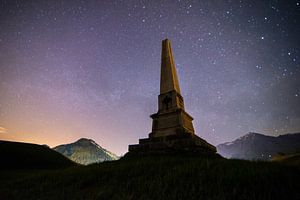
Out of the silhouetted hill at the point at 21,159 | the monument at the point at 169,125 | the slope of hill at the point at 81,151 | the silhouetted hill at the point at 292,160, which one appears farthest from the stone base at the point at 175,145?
the slope of hill at the point at 81,151

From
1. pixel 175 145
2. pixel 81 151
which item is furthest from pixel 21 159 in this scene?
pixel 81 151

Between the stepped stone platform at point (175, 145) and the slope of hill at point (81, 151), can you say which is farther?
the slope of hill at point (81, 151)

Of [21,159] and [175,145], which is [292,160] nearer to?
[175,145]

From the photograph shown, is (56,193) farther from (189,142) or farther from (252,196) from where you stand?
(189,142)

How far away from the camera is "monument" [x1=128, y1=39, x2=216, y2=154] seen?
9.03 metres

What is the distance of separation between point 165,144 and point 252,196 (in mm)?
7265

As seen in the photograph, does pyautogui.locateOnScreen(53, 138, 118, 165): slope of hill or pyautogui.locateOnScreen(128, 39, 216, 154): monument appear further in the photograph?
pyautogui.locateOnScreen(53, 138, 118, 165): slope of hill

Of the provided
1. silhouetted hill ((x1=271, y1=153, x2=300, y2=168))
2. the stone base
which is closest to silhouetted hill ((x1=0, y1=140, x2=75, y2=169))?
the stone base

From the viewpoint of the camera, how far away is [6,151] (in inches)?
730

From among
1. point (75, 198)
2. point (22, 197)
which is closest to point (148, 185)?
point (75, 198)

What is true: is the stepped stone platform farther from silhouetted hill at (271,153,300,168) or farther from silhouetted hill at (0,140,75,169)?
silhouetted hill at (0,140,75,169)

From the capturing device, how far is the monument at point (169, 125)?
903 centimetres

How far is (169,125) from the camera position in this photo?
483 inches

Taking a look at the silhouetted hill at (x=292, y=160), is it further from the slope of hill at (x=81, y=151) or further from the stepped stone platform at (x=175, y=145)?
the slope of hill at (x=81, y=151)
